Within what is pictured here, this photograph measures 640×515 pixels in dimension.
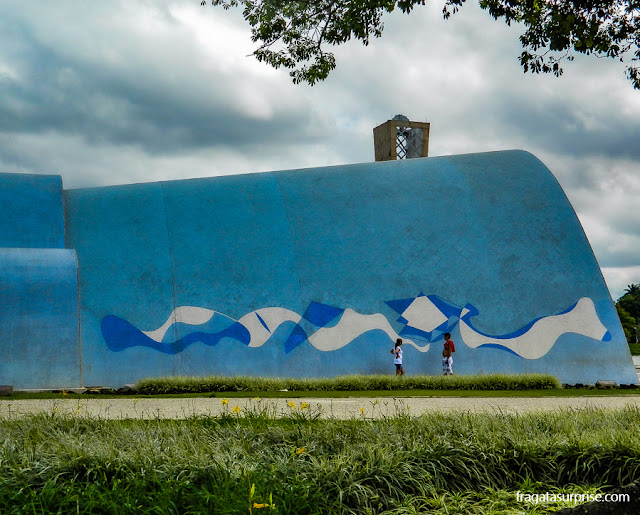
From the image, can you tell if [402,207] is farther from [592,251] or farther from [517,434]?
[517,434]

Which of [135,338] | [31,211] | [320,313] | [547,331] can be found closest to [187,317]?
[135,338]

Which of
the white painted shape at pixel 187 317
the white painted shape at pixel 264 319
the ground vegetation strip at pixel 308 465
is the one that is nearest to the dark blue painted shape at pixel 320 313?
the white painted shape at pixel 264 319

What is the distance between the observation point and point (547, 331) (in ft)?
65.4

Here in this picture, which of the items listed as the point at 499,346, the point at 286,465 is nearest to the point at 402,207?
the point at 499,346

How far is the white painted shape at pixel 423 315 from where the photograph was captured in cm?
1959

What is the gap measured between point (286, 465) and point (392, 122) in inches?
1036

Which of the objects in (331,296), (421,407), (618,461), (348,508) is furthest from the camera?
(331,296)

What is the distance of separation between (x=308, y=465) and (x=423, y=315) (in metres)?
14.8

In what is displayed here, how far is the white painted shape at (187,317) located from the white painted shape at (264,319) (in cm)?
99

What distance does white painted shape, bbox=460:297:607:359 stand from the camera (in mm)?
19609

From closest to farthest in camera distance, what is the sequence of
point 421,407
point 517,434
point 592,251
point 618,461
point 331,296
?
point 618,461
point 517,434
point 421,407
point 331,296
point 592,251

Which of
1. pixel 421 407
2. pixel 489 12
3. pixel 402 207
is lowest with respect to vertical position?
pixel 421 407

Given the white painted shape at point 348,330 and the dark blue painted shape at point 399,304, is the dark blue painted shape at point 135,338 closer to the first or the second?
the white painted shape at point 348,330

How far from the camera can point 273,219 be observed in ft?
67.2
